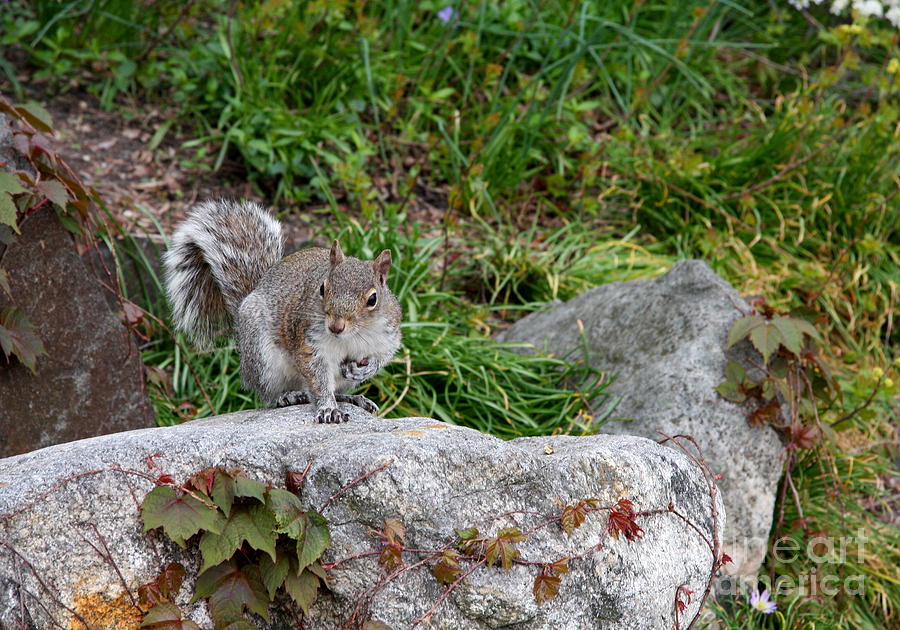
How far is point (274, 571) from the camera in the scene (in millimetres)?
1937

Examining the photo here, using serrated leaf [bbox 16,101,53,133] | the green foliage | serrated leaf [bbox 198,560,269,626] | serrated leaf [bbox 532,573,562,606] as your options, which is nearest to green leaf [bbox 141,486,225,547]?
the green foliage

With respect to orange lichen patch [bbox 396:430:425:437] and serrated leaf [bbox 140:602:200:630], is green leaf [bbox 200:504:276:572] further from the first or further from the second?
orange lichen patch [bbox 396:430:425:437]

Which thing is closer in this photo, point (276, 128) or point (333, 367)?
point (333, 367)

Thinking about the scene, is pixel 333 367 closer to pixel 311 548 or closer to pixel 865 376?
pixel 311 548

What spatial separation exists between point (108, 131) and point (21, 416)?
7.14 feet

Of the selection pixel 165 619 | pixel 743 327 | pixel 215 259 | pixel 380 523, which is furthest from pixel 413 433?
A: pixel 743 327

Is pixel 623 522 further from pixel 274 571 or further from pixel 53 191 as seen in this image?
pixel 53 191

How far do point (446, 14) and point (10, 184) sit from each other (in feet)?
9.62

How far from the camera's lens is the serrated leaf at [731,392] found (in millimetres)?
3227

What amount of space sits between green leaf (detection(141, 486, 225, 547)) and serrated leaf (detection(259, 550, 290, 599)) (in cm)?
13

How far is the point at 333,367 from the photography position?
291cm

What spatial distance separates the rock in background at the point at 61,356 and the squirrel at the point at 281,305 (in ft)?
0.85

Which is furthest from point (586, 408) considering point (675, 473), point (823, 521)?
point (675, 473)

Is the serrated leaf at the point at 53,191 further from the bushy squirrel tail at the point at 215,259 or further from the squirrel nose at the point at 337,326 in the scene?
the squirrel nose at the point at 337,326
